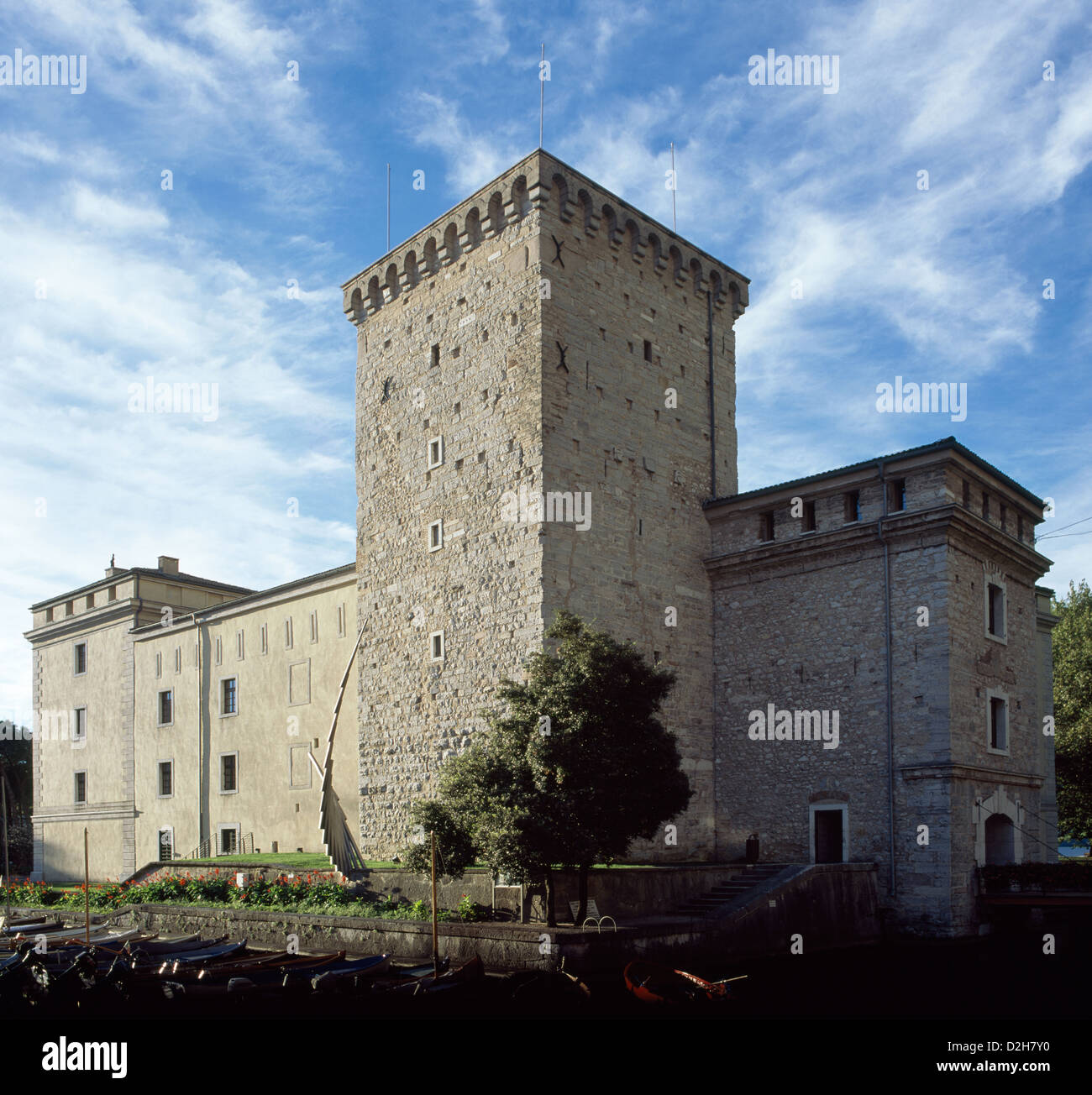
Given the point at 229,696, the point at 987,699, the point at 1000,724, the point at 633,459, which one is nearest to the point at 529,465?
the point at 633,459

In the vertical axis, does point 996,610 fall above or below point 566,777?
above

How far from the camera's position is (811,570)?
25.5 meters

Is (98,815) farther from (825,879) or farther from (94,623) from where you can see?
(825,879)

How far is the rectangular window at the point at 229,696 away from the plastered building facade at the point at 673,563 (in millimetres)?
7138

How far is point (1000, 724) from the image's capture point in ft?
82.3

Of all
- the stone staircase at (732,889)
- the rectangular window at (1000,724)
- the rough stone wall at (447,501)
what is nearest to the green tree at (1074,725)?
the rectangular window at (1000,724)

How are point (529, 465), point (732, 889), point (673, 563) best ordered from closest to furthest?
point (732, 889)
point (529, 465)
point (673, 563)

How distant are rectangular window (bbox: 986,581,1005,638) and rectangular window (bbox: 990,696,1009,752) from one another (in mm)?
1622

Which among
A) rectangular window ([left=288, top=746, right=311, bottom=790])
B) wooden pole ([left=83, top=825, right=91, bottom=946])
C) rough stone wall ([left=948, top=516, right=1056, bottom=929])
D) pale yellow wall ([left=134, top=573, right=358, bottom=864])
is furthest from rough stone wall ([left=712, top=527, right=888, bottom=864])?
wooden pole ([left=83, top=825, right=91, bottom=946])

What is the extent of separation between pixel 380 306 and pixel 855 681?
16714 millimetres

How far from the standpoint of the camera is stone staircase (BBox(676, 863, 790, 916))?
21.2 metres

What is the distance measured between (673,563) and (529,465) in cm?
487

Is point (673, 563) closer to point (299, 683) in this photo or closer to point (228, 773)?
point (299, 683)
